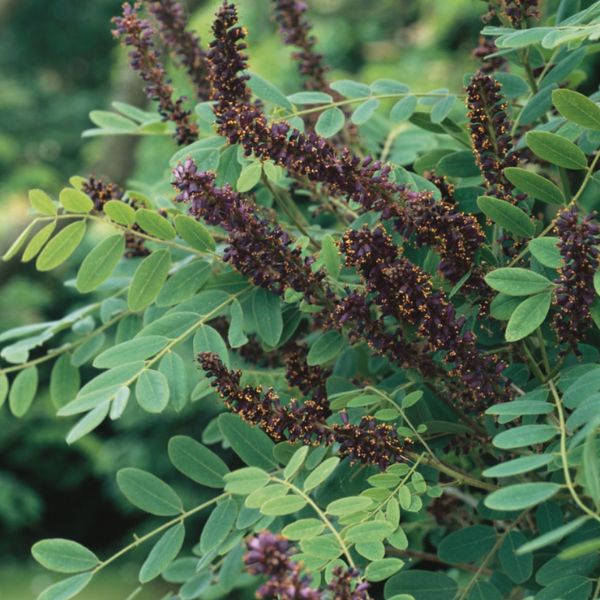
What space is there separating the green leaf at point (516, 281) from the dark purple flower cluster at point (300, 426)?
0.55 feet

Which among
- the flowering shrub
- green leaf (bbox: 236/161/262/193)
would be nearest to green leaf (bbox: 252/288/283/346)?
the flowering shrub

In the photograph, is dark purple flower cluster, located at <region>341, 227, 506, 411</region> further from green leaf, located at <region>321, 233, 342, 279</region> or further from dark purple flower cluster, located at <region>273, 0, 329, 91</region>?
dark purple flower cluster, located at <region>273, 0, 329, 91</region>

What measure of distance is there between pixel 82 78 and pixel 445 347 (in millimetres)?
13788

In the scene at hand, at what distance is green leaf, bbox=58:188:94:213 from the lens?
1.02 m

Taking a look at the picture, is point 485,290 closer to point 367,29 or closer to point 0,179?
point 367,29

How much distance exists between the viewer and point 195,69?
1.22 m

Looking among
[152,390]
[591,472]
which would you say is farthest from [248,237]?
[591,472]

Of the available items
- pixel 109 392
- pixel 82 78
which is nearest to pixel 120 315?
pixel 109 392

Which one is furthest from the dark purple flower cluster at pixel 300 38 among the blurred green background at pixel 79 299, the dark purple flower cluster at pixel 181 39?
the blurred green background at pixel 79 299

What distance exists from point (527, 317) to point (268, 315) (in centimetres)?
28

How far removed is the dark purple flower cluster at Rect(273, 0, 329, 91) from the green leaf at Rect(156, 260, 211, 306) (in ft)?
1.20

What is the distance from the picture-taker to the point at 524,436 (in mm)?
797

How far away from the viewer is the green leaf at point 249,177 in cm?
94

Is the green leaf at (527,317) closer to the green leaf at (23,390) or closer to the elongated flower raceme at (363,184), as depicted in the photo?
the elongated flower raceme at (363,184)
